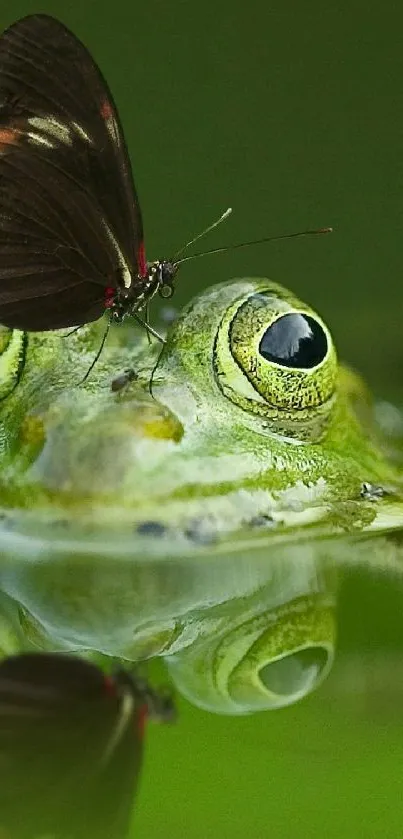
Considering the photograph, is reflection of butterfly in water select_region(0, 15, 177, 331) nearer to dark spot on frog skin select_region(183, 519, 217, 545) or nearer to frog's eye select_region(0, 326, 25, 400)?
frog's eye select_region(0, 326, 25, 400)

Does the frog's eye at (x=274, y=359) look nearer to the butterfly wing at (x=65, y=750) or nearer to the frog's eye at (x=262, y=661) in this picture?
the frog's eye at (x=262, y=661)

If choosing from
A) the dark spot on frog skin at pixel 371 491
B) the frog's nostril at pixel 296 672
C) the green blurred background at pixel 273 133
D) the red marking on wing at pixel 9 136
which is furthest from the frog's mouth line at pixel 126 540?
the green blurred background at pixel 273 133

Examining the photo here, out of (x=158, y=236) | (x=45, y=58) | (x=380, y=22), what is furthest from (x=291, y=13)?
(x=45, y=58)

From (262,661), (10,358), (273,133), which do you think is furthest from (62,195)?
(273,133)

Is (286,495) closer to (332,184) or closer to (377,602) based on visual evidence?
(377,602)

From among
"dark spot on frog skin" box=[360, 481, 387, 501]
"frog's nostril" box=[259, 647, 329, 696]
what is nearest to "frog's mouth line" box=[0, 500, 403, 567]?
"dark spot on frog skin" box=[360, 481, 387, 501]

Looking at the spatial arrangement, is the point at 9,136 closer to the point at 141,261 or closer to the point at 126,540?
the point at 141,261
